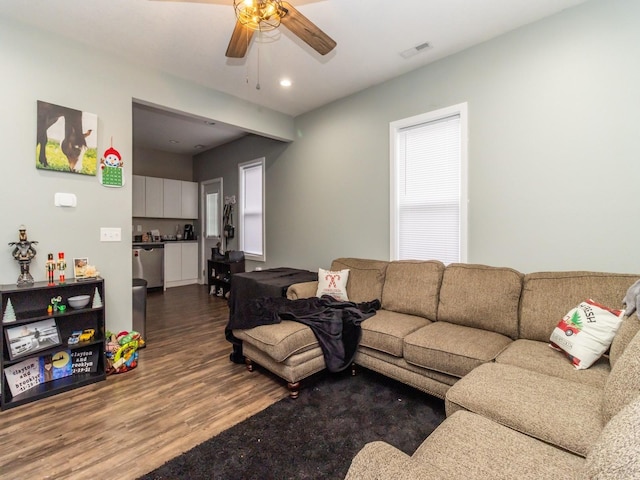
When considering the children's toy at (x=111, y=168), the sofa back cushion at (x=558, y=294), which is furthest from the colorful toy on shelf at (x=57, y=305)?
the sofa back cushion at (x=558, y=294)

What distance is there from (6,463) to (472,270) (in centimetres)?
327

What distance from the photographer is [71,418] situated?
6.73 ft

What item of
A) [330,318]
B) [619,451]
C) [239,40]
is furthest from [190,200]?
[619,451]

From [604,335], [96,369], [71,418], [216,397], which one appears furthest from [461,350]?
[96,369]

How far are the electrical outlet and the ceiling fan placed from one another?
191 cm

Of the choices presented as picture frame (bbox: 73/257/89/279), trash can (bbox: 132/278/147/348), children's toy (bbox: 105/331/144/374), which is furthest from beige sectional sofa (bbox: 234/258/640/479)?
picture frame (bbox: 73/257/89/279)

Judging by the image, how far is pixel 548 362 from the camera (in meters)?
1.80

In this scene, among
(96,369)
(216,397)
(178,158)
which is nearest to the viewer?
(216,397)

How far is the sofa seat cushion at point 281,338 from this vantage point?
2.27 metres

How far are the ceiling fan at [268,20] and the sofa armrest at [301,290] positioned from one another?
7.18 ft

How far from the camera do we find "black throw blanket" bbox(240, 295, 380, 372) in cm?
249

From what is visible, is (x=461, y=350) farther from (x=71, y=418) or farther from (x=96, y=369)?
(x=96, y=369)

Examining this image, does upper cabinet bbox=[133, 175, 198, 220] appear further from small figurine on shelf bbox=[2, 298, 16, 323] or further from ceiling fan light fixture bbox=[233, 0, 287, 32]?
ceiling fan light fixture bbox=[233, 0, 287, 32]

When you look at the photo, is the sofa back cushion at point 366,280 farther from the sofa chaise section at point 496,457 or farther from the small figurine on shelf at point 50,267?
the small figurine on shelf at point 50,267
